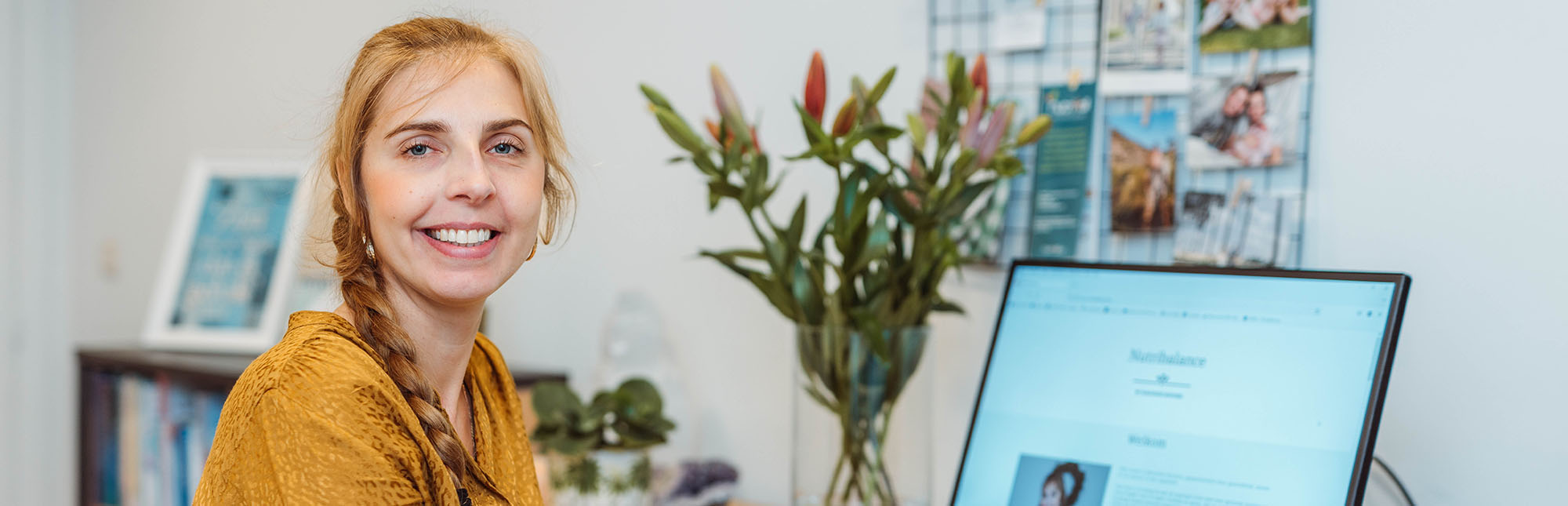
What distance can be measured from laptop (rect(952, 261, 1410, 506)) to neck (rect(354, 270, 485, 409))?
1.52 ft

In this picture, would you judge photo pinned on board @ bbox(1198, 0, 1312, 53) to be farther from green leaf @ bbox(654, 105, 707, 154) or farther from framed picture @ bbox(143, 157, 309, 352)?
framed picture @ bbox(143, 157, 309, 352)

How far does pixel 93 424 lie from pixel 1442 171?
2.13 m

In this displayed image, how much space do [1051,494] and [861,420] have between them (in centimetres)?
23

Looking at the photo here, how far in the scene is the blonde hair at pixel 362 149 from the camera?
2.23 ft

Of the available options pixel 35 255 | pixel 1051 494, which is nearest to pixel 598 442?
pixel 1051 494

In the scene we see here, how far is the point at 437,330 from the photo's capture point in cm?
73

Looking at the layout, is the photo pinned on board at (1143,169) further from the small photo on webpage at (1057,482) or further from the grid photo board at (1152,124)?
the small photo on webpage at (1057,482)

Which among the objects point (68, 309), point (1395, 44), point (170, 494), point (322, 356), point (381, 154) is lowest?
point (170, 494)

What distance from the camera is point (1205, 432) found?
880 mm

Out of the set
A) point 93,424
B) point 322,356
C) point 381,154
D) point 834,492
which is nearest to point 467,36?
point 381,154

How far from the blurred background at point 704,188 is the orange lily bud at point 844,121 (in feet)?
0.87

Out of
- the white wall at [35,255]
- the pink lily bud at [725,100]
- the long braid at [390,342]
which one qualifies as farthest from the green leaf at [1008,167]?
the white wall at [35,255]

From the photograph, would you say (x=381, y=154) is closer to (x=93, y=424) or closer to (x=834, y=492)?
(x=834, y=492)

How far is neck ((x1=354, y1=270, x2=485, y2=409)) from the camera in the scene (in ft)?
2.36
